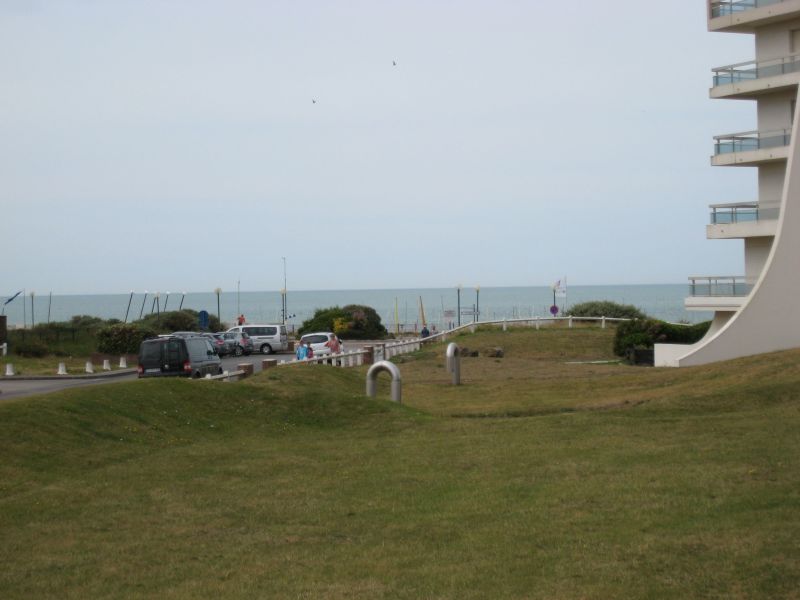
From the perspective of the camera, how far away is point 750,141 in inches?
1316

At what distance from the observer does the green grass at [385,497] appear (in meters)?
8.67

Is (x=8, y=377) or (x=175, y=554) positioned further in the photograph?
(x=8, y=377)

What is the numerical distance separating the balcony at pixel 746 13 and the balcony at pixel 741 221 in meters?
5.63

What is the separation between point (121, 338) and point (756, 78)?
1244 inches

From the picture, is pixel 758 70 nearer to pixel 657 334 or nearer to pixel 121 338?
pixel 657 334

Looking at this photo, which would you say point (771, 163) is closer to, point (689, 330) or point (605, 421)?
point (689, 330)

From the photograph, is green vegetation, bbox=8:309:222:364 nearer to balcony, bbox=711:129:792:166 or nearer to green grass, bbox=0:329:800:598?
balcony, bbox=711:129:792:166

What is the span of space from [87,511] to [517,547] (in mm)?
4827

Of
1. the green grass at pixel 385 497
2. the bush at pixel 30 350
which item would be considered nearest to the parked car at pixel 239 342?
the bush at pixel 30 350

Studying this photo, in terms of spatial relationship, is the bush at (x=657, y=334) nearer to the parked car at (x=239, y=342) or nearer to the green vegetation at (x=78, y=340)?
the parked car at (x=239, y=342)

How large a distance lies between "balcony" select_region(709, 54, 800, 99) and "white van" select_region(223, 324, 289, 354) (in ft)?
97.1

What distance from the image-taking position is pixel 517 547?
9.44m

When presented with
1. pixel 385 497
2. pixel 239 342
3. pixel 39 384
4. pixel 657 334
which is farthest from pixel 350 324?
pixel 385 497

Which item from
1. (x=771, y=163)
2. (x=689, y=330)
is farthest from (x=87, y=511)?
(x=689, y=330)
